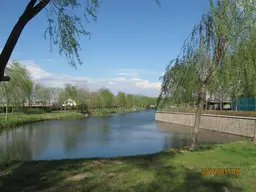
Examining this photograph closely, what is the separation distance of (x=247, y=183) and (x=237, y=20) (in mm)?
5595

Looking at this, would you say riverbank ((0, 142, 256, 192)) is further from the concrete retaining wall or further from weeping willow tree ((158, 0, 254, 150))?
the concrete retaining wall

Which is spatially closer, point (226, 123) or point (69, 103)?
point (226, 123)

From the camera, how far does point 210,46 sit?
887 cm

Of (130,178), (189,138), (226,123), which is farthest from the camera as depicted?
(226,123)

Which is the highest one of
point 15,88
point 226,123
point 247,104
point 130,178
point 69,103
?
point 15,88

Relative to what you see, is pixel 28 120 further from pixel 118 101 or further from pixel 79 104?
pixel 118 101

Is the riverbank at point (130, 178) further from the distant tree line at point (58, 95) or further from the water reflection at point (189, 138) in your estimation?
the distant tree line at point (58, 95)

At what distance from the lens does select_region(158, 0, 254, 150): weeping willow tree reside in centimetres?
823

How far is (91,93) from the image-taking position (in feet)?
234

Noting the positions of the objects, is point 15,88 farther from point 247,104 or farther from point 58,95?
point 58,95
